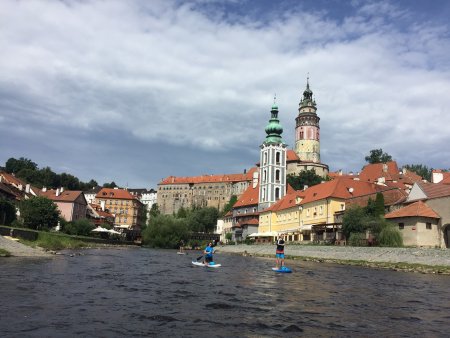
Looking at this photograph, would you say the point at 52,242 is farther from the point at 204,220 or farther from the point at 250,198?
the point at 204,220

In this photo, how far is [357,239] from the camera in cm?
5153

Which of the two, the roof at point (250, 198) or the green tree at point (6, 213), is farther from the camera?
the roof at point (250, 198)

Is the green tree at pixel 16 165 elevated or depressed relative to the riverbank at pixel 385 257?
elevated

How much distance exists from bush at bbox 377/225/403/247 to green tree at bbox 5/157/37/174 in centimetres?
15157

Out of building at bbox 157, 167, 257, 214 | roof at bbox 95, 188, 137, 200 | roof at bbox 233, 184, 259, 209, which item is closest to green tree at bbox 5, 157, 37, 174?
roof at bbox 95, 188, 137, 200

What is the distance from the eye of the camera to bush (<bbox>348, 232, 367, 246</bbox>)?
50784 mm

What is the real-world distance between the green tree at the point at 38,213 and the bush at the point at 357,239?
46.9 metres

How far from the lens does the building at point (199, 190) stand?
17375cm

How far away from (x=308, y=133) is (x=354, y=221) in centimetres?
10167

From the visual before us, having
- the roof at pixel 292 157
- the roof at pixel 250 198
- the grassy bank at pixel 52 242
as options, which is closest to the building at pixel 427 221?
the grassy bank at pixel 52 242

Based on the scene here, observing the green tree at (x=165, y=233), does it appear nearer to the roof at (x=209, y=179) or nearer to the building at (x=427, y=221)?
the building at (x=427, y=221)

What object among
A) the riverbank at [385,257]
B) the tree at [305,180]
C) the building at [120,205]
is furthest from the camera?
the building at [120,205]

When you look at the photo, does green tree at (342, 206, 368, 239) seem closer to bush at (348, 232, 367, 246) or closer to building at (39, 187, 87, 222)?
bush at (348, 232, 367, 246)

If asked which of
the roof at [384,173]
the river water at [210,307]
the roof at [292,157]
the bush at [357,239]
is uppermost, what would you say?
the roof at [292,157]
